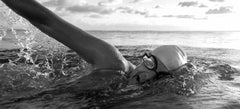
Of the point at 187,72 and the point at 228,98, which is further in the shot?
the point at 187,72

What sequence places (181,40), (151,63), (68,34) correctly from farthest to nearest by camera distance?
1. (181,40)
2. (151,63)
3. (68,34)

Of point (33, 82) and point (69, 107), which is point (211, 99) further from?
point (33, 82)

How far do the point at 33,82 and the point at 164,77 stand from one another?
174cm

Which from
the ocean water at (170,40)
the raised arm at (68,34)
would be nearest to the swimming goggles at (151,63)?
the raised arm at (68,34)

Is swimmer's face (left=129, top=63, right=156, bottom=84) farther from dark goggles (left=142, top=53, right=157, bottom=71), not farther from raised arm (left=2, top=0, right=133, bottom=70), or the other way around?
raised arm (left=2, top=0, right=133, bottom=70)

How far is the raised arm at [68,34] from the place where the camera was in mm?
3408

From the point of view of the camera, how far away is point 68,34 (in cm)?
359

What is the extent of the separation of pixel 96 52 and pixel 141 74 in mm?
679

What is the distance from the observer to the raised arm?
3.41 meters

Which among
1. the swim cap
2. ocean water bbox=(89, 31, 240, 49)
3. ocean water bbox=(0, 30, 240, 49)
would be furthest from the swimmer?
ocean water bbox=(89, 31, 240, 49)

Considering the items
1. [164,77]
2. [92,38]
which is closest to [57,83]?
[92,38]

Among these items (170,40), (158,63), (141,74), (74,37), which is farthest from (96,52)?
(170,40)

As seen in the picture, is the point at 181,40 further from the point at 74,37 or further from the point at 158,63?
the point at 74,37

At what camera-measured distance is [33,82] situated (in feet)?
13.8
